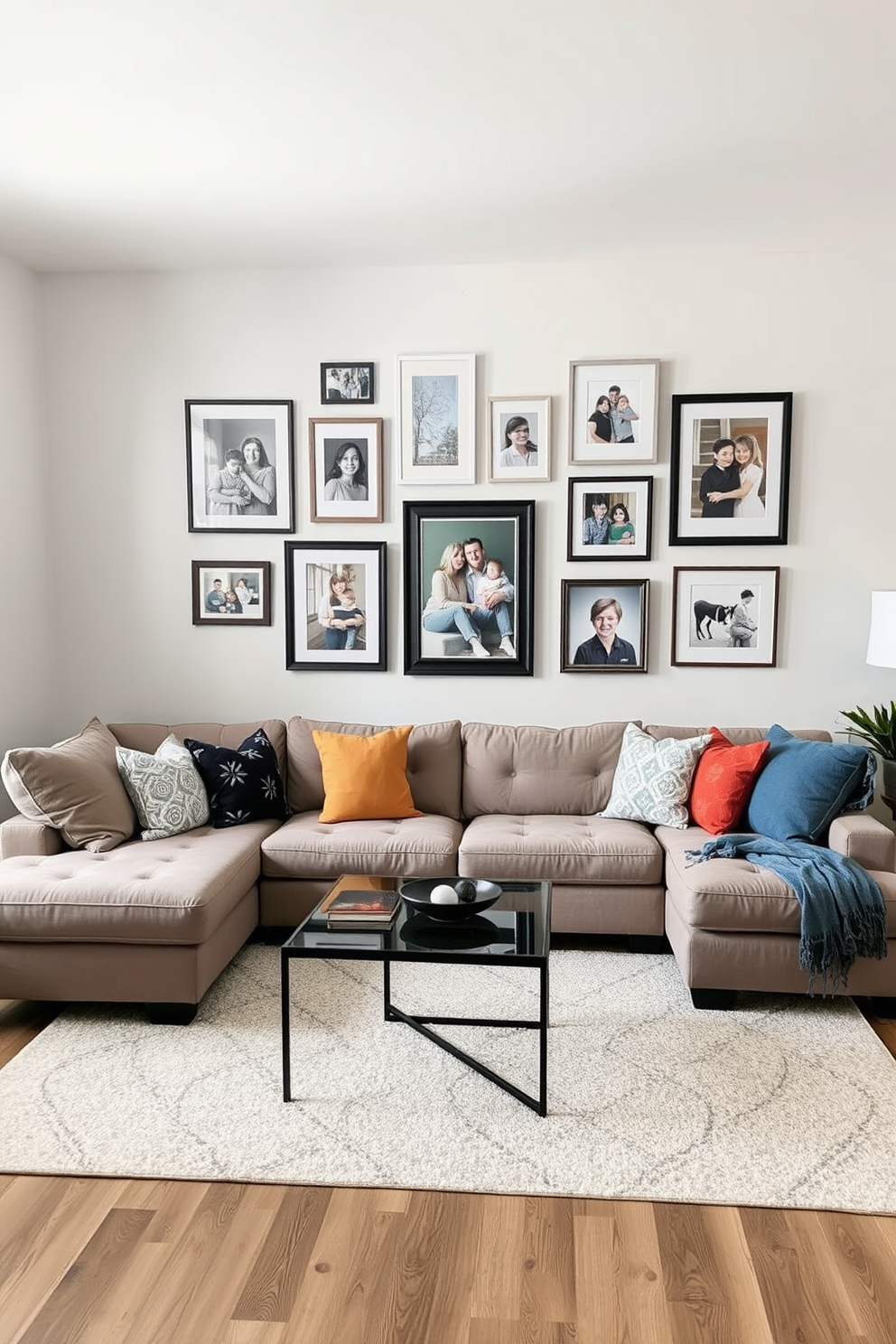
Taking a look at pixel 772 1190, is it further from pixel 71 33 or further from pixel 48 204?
pixel 48 204

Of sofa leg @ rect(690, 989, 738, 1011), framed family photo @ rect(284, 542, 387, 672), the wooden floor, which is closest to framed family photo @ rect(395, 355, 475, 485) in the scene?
framed family photo @ rect(284, 542, 387, 672)

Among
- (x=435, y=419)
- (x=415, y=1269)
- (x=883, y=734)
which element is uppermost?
(x=435, y=419)

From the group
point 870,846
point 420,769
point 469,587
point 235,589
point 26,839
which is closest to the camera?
point 870,846

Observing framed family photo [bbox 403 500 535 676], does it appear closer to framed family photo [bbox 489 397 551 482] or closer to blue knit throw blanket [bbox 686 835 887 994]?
framed family photo [bbox 489 397 551 482]

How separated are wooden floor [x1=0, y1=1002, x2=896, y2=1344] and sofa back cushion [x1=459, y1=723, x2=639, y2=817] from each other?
2.09 meters

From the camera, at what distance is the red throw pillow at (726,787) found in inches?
144

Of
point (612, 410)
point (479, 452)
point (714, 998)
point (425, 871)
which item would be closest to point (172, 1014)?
point (425, 871)

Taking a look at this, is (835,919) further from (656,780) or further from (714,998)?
(656,780)

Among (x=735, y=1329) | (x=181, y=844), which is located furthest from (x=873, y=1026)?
(x=181, y=844)

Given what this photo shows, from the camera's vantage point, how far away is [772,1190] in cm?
219

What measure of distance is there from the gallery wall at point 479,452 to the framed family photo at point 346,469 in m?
0.07

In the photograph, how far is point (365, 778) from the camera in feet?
12.9

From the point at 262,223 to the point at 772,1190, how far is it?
3813mm

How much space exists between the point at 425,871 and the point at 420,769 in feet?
2.17
